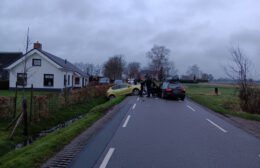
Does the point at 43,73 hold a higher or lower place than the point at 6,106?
higher

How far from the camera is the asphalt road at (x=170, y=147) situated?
466 centimetres

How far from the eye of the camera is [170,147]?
5.74 metres

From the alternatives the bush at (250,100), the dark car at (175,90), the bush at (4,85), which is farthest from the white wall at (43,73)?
the bush at (250,100)

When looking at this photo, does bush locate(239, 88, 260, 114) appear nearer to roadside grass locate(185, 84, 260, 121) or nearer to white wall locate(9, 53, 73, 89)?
roadside grass locate(185, 84, 260, 121)

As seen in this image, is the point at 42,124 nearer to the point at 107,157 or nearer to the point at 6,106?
the point at 6,106

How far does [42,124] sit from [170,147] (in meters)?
7.06

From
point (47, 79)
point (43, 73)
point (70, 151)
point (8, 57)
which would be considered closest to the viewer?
point (70, 151)

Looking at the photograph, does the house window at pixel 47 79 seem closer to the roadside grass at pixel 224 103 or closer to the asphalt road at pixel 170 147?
the roadside grass at pixel 224 103

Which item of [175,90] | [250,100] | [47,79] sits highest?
[47,79]

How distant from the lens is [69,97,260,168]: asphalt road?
466 centimetres

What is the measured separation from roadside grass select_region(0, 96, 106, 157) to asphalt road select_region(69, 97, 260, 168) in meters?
3.06

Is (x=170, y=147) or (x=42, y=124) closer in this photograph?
(x=170, y=147)

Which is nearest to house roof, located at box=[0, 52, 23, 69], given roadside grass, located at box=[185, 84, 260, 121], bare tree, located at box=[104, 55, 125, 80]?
bare tree, located at box=[104, 55, 125, 80]

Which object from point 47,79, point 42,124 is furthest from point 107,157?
point 47,79
